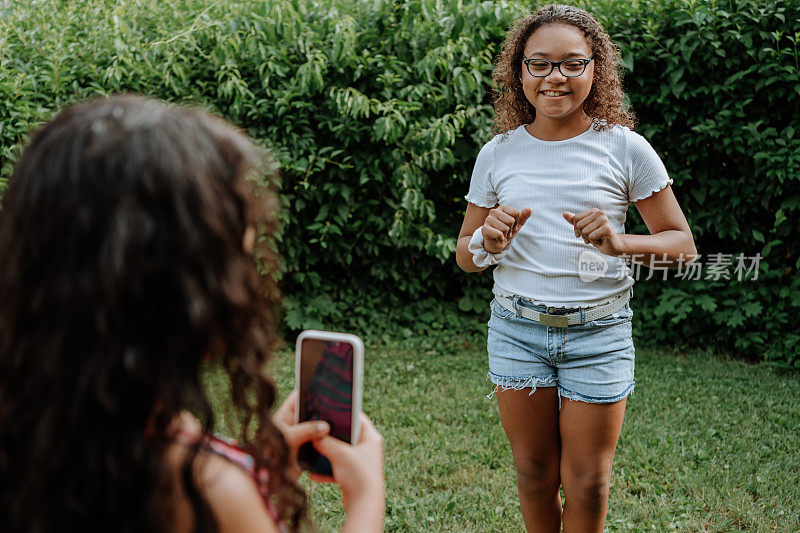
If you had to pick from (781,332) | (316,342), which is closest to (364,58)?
(781,332)

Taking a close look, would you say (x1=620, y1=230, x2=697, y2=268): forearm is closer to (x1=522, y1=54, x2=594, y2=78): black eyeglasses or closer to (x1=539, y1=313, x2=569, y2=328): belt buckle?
(x1=539, y1=313, x2=569, y2=328): belt buckle

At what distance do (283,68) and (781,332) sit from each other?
436 cm

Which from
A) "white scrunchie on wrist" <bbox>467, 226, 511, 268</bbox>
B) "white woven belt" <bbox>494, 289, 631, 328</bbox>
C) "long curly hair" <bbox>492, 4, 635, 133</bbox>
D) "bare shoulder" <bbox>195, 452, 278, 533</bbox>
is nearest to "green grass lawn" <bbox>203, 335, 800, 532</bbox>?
"white scrunchie on wrist" <bbox>467, 226, 511, 268</bbox>

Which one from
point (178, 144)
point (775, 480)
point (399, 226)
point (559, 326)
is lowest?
point (775, 480)

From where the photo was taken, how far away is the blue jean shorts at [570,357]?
2.12 meters

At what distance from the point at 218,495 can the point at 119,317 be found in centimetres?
27

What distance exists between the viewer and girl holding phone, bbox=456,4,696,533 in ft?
6.97

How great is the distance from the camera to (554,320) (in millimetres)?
2123

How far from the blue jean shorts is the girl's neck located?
539 mm

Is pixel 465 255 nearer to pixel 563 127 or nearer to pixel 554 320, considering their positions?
pixel 554 320

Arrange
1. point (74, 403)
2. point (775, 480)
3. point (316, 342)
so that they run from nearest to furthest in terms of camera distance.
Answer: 1. point (74, 403)
2. point (316, 342)
3. point (775, 480)

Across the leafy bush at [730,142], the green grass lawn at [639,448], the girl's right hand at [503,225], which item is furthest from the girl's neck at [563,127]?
the leafy bush at [730,142]

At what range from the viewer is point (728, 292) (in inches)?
215

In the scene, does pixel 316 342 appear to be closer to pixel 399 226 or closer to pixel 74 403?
pixel 74 403
